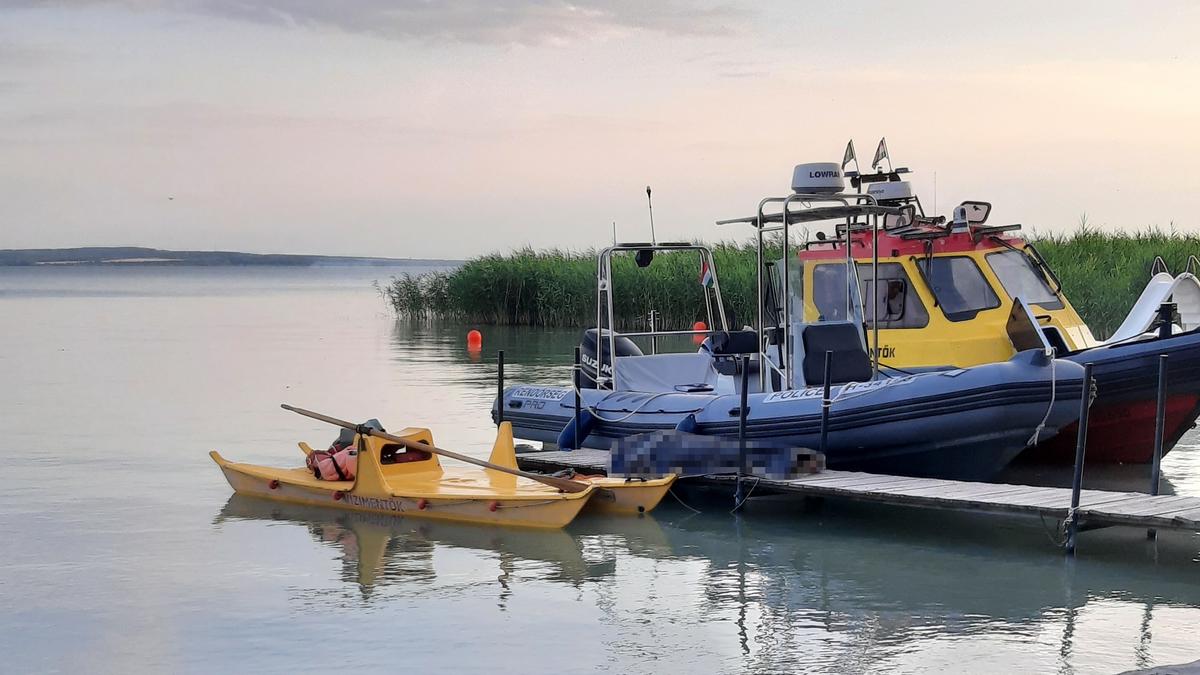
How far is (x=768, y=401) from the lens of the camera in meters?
10.8

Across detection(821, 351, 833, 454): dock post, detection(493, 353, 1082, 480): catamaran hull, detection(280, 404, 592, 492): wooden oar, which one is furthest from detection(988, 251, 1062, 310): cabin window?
detection(280, 404, 592, 492): wooden oar

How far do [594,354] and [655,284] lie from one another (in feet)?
46.0

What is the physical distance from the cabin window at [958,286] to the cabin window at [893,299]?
0.55ft

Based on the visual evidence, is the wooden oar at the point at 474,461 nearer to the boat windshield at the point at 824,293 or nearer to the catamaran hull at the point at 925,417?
the catamaran hull at the point at 925,417

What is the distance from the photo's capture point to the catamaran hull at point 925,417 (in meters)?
9.86

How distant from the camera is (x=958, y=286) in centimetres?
1213

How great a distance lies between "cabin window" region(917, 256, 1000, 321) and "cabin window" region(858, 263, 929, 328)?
0.55ft

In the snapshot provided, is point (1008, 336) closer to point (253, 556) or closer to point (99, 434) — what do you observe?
point (253, 556)

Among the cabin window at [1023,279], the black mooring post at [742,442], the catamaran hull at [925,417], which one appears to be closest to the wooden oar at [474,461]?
the black mooring post at [742,442]

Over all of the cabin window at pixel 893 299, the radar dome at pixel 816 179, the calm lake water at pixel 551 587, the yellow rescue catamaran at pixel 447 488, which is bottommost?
the calm lake water at pixel 551 587

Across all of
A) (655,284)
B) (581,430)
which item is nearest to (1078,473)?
(581,430)

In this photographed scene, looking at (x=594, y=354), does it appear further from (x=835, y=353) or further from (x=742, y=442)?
(x=742, y=442)

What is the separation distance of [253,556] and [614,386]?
3803 millimetres

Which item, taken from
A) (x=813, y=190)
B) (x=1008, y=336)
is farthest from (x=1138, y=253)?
(x=813, y=190)
